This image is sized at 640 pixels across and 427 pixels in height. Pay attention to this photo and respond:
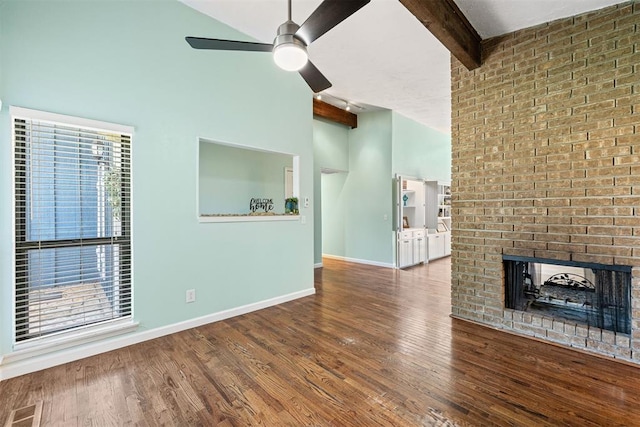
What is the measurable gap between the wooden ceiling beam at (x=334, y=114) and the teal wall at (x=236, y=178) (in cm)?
161

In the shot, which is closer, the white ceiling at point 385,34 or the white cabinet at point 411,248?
the white ceiling at point 385,34

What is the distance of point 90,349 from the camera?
97.2 inches

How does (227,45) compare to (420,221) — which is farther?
(420,221)

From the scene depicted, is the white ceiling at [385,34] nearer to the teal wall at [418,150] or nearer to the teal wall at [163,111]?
the teal wall at [163,111]

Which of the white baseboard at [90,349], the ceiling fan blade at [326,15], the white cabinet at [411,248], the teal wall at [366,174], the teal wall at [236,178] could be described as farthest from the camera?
the teal wall at [366,174]

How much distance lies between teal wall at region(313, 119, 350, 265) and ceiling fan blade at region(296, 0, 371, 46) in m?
4.35

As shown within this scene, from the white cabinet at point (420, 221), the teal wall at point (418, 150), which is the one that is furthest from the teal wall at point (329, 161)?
the white cabinet at point (420, 221)

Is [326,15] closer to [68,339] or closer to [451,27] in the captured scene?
[451,27]

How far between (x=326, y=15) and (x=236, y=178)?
2.95 m

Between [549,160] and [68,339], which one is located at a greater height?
[549,160]

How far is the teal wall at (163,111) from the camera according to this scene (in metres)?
2.21

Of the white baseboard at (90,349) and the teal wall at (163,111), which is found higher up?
the teal wall at (163,111)

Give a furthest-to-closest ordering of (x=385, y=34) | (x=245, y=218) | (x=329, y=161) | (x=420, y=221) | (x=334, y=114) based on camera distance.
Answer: (x=420, y=221) < (x=329, y=161) < (x=334, y=114) < (x=245, y=218) < (x=385, y=34)

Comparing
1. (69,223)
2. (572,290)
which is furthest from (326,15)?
(572,290)
